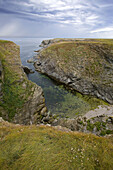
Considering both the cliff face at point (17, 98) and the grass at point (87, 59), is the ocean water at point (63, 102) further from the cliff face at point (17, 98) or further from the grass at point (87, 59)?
the grass at point (87, 59)

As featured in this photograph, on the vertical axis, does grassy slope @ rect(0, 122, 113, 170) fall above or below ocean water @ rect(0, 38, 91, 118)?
above

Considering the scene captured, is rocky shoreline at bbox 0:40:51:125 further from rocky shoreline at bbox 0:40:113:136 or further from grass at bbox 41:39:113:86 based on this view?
grass at bbox 41:39:113:86

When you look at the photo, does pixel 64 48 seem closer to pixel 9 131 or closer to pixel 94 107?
pixel 94 107

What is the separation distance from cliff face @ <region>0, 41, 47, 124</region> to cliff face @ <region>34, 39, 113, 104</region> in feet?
59.1

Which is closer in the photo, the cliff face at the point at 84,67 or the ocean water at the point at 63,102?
the ocean water at the point at 63,102

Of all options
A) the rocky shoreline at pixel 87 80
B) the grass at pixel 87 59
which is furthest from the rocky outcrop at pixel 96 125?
the grass at pixel 87 59

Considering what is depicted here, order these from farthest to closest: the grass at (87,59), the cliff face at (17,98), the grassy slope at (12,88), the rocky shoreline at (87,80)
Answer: the grass at (87,59) < the grassy slope at (12,88) < the cliff face at (17,98) < the rocky shoreline at (87,80)

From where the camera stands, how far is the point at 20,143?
24.3 ft

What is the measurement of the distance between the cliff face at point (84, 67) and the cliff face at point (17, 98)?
18.0 meters

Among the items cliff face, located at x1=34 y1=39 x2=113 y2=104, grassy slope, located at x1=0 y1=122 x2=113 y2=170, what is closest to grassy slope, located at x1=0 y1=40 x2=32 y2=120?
grassy slope, located at x1=0 y1=122 x2=113 y2=170

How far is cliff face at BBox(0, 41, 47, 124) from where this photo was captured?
17328 mm

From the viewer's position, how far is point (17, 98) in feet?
62.0

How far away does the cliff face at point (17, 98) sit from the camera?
56.9 feet

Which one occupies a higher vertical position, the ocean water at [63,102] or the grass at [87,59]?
the grass at [87,59]
